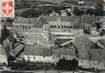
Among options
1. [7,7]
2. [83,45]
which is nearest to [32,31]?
[7,7]

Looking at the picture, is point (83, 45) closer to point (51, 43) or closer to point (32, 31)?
point (51, 43)

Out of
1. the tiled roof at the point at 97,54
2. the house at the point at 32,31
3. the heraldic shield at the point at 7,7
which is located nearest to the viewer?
the heraldic shield at the point at 7,7

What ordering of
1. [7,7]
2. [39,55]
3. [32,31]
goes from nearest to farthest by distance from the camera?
[7,7] < [39,55] < [32,31]

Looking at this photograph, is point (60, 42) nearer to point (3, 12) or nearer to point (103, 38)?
point (103, 38)

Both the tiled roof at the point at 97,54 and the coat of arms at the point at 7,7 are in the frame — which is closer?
the coat of arms at the point at 7,7

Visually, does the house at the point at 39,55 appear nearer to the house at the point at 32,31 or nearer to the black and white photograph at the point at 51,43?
the black and white photograph at the point at 51,43

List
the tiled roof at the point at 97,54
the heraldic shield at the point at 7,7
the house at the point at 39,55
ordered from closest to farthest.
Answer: the heraldic shield at the point at 7,7
the tiled roof at the point at 97,54
the house at the point at 39,55

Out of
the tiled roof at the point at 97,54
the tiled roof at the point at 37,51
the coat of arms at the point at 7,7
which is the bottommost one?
the tiled roof at the point at 97,54

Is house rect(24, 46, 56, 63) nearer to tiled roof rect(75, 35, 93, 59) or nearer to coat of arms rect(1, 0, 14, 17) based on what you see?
tiled roof rect(75, 35, 93, 59)

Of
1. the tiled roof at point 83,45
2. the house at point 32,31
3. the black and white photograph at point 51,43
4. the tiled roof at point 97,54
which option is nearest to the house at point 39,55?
the black and white photograph at point 51,43
